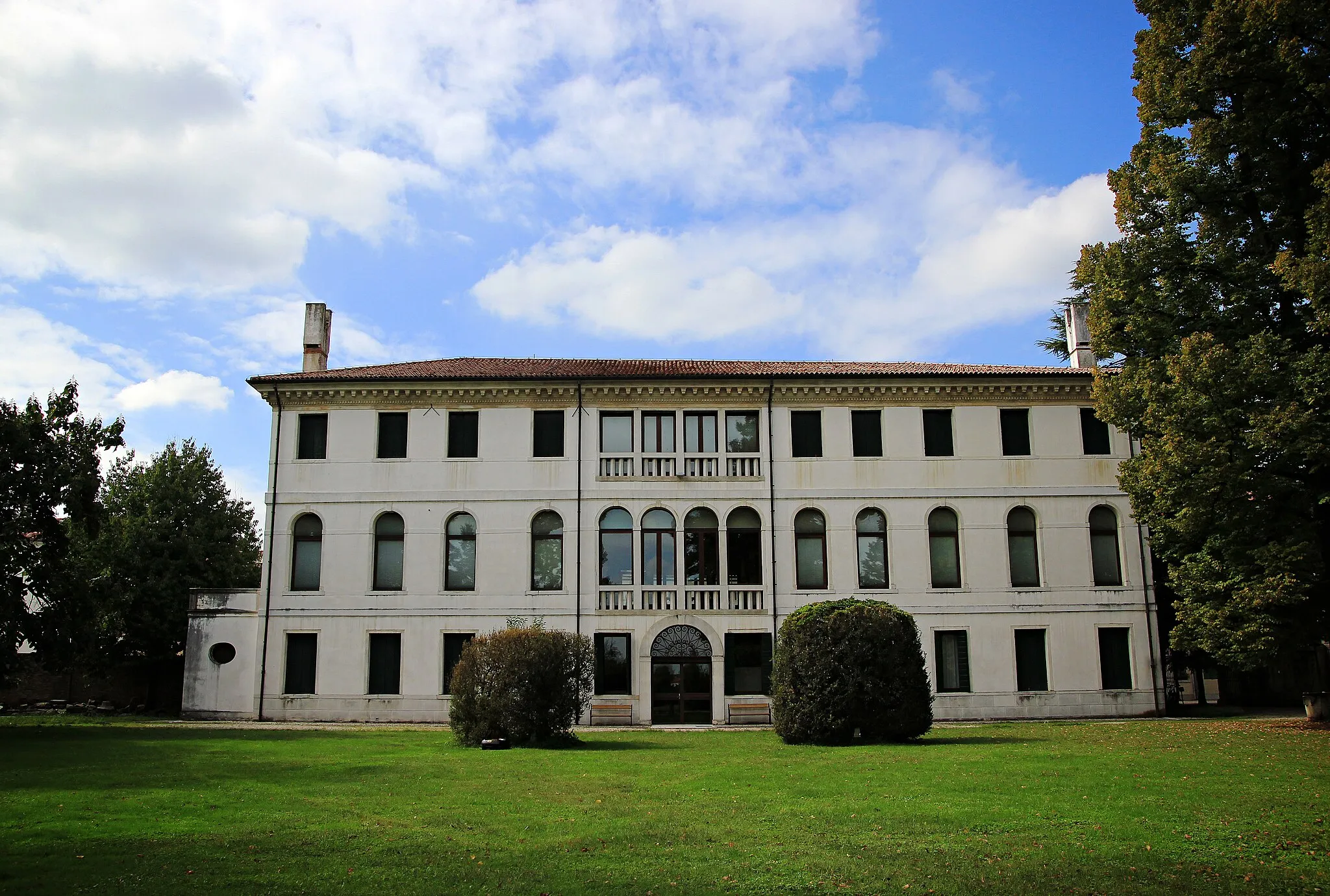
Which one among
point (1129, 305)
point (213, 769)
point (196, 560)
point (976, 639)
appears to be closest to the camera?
point (213, 769)

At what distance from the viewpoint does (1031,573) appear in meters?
30.9

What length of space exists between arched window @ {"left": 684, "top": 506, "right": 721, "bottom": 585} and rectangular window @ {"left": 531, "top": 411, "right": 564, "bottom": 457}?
4459 mm

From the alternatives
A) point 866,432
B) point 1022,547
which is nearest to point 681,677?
point 866,432

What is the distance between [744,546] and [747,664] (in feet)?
11.2

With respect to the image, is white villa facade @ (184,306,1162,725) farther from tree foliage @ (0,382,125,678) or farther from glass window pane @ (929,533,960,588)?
tree foliage @ (0,382,125,678)

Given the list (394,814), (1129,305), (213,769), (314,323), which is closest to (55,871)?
(394,814)

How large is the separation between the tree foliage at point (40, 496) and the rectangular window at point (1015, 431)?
24.4m

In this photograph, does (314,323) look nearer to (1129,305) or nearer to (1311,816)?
(1129,305)

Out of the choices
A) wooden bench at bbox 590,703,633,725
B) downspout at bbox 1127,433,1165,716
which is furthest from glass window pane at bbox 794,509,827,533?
downspout at bbox 1127,433,1165,716

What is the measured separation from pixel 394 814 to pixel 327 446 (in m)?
21.7

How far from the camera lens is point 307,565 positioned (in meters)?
30.9

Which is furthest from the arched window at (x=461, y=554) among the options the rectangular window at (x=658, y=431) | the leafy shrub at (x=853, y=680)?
the leafy shrub at (x=853, y=680)

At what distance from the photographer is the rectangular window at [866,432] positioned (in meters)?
31.3

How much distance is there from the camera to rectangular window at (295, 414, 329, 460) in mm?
31422
